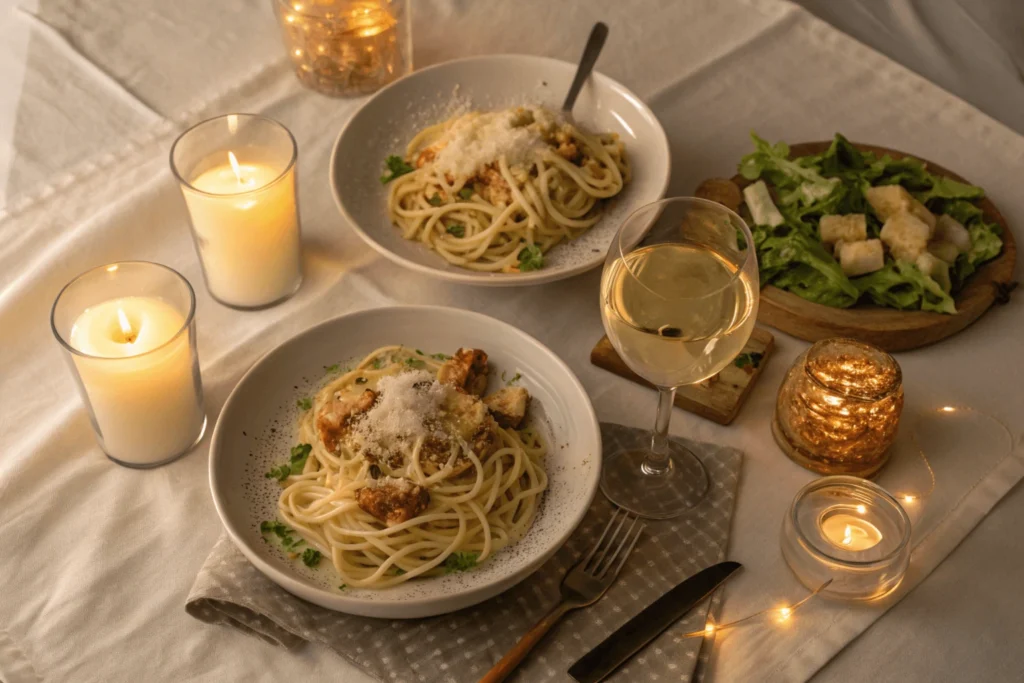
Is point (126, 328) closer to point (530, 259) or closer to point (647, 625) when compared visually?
point (530, 259)

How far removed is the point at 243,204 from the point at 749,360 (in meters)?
1.05

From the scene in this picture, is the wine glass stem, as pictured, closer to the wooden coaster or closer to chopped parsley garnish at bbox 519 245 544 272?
the wooden coaster

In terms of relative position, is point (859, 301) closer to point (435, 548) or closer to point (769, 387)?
point (769, 387)

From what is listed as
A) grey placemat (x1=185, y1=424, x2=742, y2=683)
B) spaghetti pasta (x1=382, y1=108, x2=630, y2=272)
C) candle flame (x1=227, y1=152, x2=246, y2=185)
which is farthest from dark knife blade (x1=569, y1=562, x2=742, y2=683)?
candle flame (x1=227, y1=152, x2=246, y2=185)

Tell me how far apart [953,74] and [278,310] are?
212 cm

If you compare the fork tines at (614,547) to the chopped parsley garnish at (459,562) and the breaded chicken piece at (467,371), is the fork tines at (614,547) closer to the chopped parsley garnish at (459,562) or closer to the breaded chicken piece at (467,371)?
the chopped parsley garnish at (459,562)

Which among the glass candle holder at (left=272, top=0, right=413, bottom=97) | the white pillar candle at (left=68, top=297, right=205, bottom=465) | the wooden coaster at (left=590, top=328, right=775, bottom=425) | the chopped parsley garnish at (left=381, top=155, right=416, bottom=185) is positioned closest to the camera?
the white pillar candle at (left=68, top=297, right=205, bottom=465)

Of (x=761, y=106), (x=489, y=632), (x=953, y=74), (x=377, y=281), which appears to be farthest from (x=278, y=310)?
(x=953, y=74)

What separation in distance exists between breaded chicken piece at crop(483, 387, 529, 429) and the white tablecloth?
0.22 metres

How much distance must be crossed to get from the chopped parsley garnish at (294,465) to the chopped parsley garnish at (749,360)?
0.85 m

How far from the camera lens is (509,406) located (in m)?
1.85

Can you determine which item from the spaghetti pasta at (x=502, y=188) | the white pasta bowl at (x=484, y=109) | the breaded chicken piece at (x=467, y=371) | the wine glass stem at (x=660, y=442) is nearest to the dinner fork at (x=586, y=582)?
the wine glass stem at (x=660, y=442)

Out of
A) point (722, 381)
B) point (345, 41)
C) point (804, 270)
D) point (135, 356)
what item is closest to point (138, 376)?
point (135, 356)

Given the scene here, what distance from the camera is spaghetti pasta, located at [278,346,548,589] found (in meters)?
1.68
